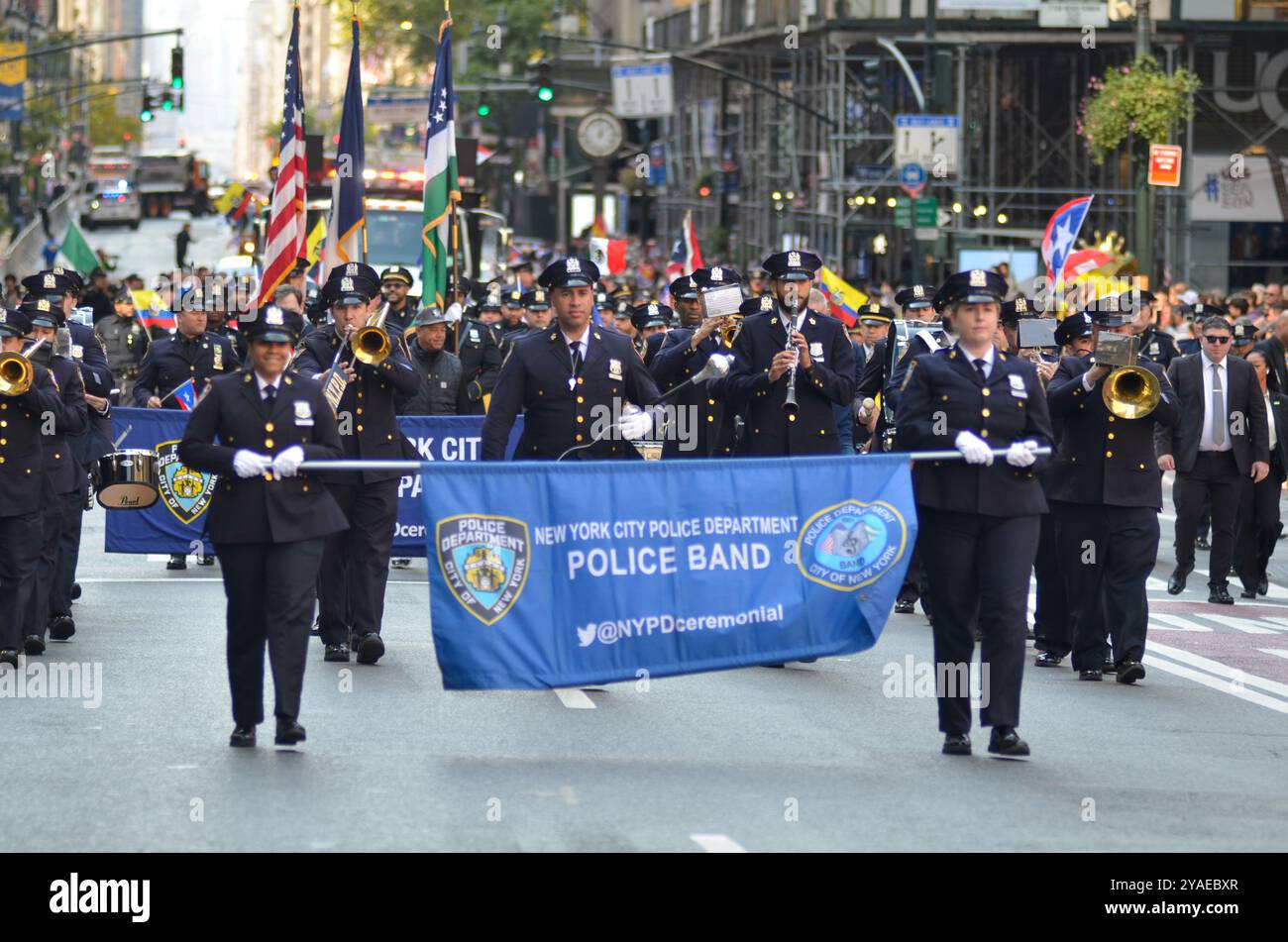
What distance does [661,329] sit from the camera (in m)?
18.6

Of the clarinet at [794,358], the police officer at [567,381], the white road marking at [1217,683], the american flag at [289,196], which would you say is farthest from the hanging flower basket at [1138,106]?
the police officer at [567,381]

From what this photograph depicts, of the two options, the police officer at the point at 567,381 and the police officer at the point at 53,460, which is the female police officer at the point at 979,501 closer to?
the police officer at the point at 567,381

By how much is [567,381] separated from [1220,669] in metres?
4.50

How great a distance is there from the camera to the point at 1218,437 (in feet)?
57.1

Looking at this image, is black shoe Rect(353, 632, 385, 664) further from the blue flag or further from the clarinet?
the blue flag

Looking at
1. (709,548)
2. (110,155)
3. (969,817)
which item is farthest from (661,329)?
(110,155)

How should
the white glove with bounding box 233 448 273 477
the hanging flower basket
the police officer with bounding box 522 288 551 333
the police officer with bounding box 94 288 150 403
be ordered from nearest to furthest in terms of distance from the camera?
the white glove with bounding box 233 448 273 477 < the police officer with bounding box 522 288 551 333 < the police officer with bounding box 94 288 150 403 < the hanging flower basket

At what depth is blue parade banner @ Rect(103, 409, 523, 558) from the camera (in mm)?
16969

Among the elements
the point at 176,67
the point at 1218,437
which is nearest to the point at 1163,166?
the point at 1218,437

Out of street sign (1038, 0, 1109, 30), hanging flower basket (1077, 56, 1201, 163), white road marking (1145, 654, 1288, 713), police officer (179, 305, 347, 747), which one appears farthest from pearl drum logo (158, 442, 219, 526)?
street sign (1038, 0, 1109, 30)

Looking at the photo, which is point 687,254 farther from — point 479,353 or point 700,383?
point 700,383

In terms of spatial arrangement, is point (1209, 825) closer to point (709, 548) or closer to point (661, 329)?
point (709, 548)

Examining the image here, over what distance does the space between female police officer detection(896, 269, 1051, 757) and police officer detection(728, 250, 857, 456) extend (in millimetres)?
2459
